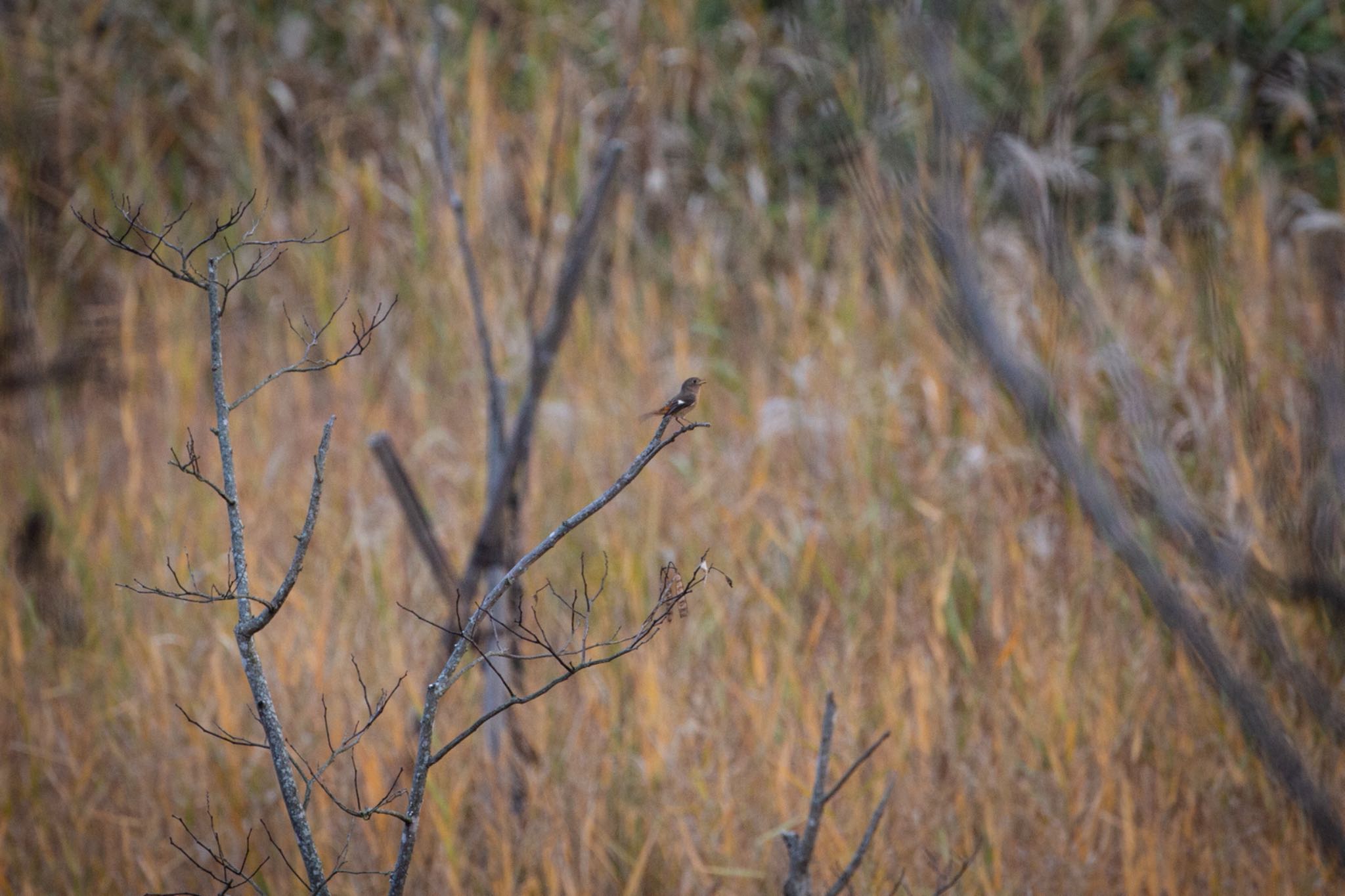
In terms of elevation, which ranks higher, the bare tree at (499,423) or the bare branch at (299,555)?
the bare tree at (499,423)

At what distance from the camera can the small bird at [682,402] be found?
0.93 meters

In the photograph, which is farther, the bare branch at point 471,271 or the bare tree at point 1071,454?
the bare branch at point 471,271

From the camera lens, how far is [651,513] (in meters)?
2.11

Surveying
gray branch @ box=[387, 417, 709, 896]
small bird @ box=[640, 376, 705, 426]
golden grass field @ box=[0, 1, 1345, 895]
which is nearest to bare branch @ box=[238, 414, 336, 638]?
gray branch @ box=[387, 417, 709, 896]

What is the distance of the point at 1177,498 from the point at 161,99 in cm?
412

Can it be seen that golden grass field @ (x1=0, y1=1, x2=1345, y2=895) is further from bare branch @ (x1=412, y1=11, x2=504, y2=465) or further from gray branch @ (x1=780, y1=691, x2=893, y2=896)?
bare branch @ (x1=412, y1=11, x2=504, y2=465)

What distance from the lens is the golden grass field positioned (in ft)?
4.74

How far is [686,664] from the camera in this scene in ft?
5.83

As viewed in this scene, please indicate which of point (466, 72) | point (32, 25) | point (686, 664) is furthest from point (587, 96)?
point (686, 664)

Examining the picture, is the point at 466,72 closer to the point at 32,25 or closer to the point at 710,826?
the point at 32,25

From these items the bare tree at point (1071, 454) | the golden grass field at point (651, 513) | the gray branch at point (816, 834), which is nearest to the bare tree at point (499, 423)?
the golden grass field at point (651, 513)

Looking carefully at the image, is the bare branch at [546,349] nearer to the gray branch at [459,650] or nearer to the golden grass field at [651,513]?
the golden grass field at [651,513]

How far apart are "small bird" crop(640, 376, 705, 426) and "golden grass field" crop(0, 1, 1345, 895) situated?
0.24 meters

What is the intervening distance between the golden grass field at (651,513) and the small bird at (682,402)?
0.24 meters
